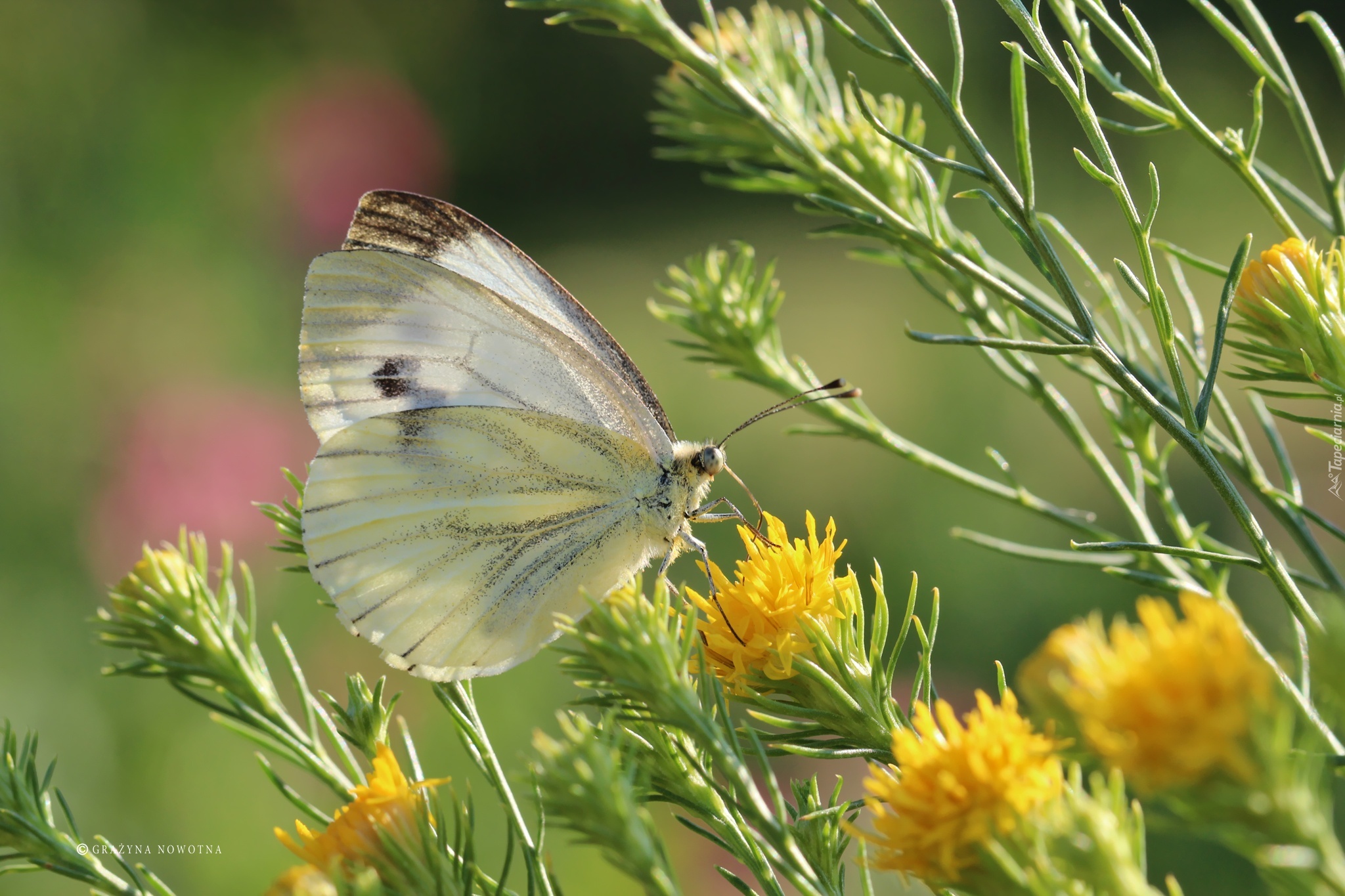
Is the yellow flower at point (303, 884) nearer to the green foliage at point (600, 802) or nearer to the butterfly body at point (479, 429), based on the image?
the green foliage at point (600, 802)

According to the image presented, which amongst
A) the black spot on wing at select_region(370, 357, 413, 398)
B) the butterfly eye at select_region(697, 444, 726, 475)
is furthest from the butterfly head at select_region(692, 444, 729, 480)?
the black spot on wing at select_region(370, 357, 413, 398)

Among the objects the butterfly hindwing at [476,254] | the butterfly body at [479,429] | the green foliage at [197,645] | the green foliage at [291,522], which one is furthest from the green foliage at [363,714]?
the butterfly hindwing at [476,254]

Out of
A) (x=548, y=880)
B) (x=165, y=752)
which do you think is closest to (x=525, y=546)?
(x=548, y=880)

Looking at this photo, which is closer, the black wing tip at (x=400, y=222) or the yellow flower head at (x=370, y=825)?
the yellow flower head at (x=370, y=825)

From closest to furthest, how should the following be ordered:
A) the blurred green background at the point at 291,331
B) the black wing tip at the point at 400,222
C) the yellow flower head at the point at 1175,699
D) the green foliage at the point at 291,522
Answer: the yellow flower head at the point at 1175,699 → the green foliage at the point at 291,522 → the black wing tip at the point at 400,222 → the blurred green background at the point at 291,331

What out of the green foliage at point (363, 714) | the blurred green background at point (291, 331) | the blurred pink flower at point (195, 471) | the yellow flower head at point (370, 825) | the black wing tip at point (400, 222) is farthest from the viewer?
the blurred pink flower at point (195, 471)

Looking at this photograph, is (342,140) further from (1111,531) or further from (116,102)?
(1111,531)

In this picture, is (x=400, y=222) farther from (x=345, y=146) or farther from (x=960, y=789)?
(x=345, y=146)

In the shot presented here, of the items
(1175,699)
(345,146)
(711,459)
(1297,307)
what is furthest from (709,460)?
(345,146)
